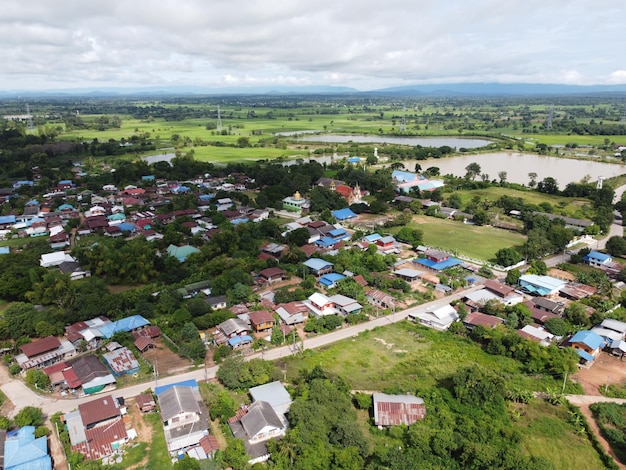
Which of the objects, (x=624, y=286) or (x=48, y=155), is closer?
(x=624, y=286)

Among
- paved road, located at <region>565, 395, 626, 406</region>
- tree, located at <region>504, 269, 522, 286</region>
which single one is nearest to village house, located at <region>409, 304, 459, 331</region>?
tree, located at <region>504, 269, 522, 286</region>

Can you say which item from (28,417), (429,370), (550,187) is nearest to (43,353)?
(28,417)

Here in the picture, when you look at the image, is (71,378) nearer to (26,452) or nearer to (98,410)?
(98,410)

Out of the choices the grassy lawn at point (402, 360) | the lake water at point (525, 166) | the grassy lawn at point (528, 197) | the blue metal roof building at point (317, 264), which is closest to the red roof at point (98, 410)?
the grassy lawn at point (402, 360)

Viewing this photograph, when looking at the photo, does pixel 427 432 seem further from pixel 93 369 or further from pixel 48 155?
pixel 48 155

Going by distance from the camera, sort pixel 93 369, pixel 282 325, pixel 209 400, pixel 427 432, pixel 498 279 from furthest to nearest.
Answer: pixel 498 279, pixel 282 325, pixel 93 369, pixel 209 400, pixel 427 432

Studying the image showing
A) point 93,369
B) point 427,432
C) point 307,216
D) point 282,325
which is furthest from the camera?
point 307,216

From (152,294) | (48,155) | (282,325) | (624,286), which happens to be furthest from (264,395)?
(48,155)
